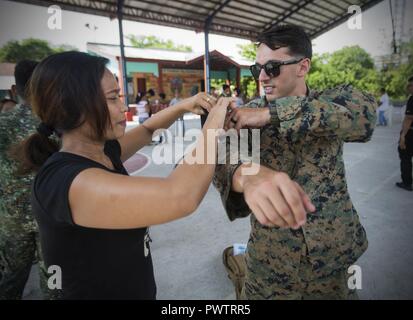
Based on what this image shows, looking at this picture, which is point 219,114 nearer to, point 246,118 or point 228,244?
point 246,118

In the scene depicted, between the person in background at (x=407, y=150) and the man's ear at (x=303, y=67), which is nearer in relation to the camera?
the man's ear at (x=303, y=67)

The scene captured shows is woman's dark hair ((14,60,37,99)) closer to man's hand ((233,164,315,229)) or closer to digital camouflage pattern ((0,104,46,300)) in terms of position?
digital camouflage pattern ((0,104,46,300))

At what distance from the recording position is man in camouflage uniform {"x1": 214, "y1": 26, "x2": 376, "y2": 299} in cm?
108

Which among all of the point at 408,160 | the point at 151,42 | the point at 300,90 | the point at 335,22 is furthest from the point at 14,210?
the point at 151,42

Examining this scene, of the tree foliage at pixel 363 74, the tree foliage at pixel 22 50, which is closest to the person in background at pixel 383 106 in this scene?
the tree foliage at pixel 363 74

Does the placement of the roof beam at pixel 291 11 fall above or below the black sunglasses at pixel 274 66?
above

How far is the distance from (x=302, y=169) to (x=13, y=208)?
1.90 m

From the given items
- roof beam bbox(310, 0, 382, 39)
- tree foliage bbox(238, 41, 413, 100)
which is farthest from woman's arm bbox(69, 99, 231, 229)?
tree foliage bbox(238, 41, 413, 100)

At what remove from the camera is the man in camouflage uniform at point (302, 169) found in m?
1.08

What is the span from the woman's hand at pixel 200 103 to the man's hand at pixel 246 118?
166mm

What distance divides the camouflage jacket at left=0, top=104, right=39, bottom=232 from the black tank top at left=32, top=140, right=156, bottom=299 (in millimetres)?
1034

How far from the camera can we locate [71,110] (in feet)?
3.27

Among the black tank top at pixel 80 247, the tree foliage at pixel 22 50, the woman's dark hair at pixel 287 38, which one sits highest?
the tree foliage at pixel 22 50

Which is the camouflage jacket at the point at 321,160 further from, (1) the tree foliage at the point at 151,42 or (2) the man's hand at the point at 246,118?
(1) the tree foliage at the point at 151,42
